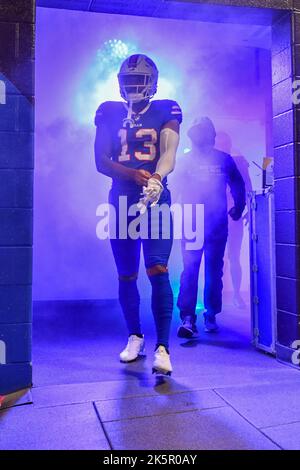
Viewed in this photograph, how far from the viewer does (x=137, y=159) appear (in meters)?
2.71

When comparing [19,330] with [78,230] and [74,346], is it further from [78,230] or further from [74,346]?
[78,230]

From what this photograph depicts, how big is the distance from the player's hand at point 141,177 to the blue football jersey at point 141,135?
0.22ft

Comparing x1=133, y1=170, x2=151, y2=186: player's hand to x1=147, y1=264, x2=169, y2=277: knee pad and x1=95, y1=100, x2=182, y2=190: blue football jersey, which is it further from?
x1=147, y1=264, x2=169, y2=277: knee pad

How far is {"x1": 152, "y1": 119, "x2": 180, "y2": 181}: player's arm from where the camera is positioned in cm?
261

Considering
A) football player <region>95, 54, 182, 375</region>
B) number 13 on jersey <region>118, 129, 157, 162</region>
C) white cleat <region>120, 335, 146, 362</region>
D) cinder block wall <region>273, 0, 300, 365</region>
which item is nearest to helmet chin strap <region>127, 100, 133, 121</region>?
football player <region>95, 54, 182, 375</region>

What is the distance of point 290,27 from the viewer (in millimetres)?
2686

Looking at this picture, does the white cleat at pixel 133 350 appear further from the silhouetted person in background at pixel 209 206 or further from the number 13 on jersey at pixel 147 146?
the number 13 on jersey at pixel 147 146

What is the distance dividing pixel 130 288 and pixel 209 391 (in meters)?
0.82

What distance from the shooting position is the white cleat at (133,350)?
109 inches

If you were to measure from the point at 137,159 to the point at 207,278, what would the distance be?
152cm

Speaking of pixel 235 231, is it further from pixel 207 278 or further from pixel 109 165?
pixel 109 165

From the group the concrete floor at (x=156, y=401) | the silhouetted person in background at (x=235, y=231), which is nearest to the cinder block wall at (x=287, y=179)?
the concrete floor at (x=156, y=401)

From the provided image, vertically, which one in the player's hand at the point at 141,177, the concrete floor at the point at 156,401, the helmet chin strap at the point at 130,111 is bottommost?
the concrete floor at the point at 156,401

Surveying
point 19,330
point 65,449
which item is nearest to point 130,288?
point 19,330
